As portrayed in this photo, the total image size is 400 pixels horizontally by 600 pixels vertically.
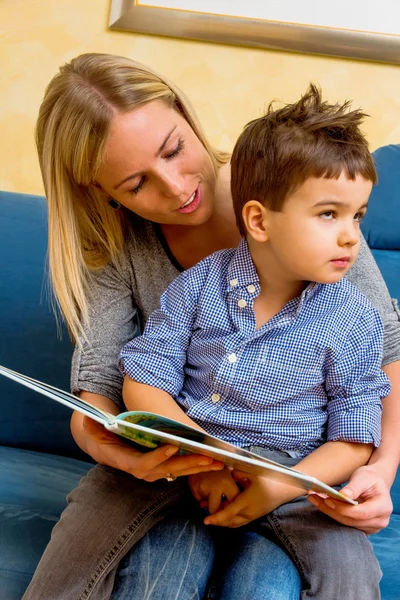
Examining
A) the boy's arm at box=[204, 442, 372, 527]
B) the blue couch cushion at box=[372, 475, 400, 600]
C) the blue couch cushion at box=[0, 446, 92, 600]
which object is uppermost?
the boy's arm at box=[204, 442, 372, 527]

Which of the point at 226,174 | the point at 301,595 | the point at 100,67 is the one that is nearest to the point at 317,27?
the point at 226,174

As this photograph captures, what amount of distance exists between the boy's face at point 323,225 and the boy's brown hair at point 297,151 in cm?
2

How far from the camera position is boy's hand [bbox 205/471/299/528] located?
1.08 metres

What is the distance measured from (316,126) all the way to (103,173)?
403mm

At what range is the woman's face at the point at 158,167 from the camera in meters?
1.25

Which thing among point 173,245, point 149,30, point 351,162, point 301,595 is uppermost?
point 149,30

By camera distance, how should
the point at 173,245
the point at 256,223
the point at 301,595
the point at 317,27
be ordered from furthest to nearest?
the point at 317,27, the point at 173,245, the point at 256,223, the point at 301,595

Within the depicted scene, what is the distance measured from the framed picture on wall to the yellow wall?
0.03 metres

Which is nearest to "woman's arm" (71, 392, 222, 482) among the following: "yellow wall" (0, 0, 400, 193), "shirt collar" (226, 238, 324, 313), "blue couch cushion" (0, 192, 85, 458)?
"shirt collar" (226, 238, 324, 313)

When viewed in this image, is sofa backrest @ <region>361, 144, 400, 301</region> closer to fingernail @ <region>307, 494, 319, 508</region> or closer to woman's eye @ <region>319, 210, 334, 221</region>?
woman's eye @ <region>319, 210, 334, 221</region>

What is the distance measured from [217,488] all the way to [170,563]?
136mm

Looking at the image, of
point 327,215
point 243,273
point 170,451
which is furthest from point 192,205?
point 170,451

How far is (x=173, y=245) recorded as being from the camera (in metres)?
1.46

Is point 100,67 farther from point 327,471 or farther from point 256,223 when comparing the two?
point 327,471
